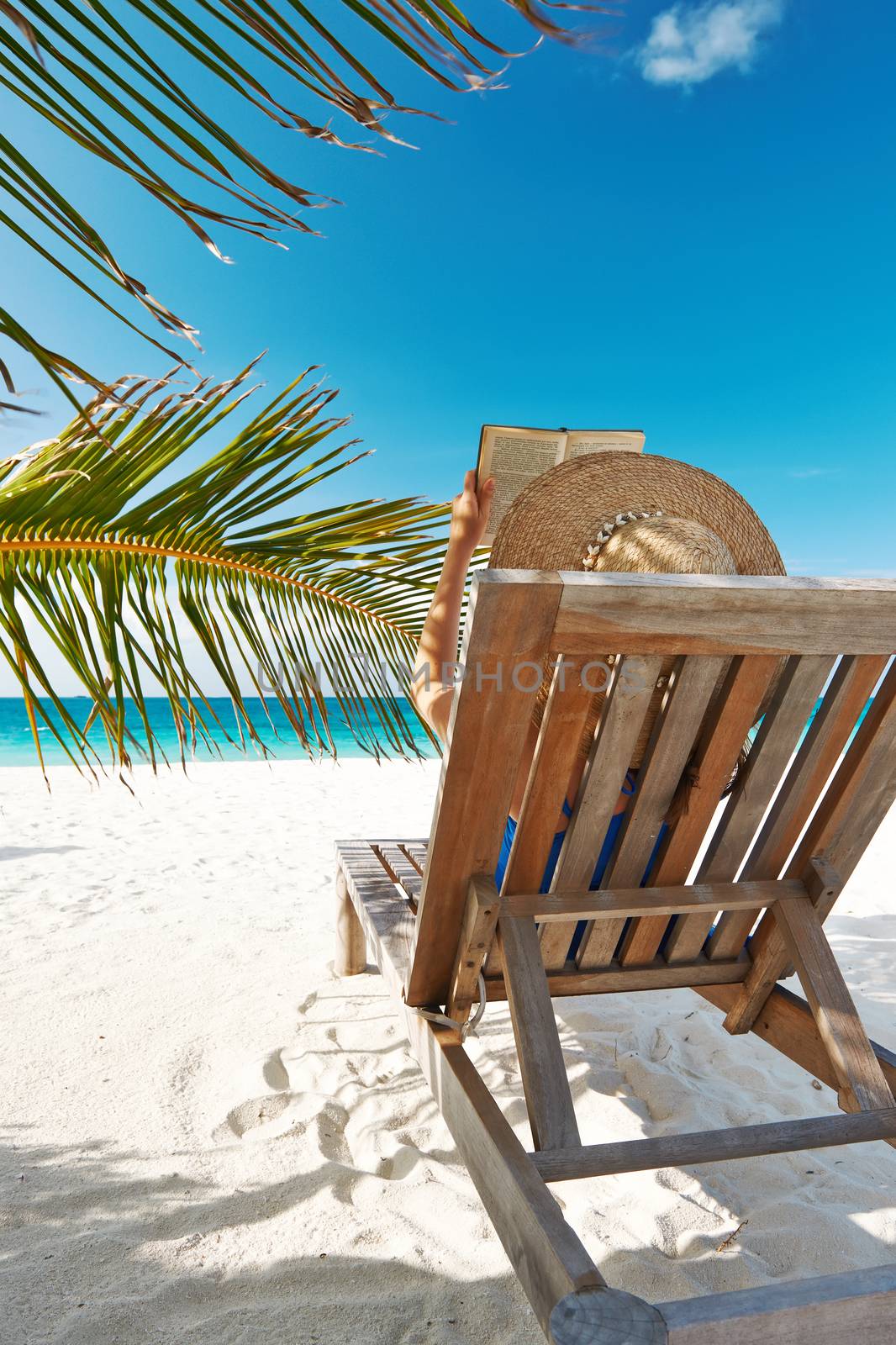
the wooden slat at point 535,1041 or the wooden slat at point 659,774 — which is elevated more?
the wooden slat at point 659,774

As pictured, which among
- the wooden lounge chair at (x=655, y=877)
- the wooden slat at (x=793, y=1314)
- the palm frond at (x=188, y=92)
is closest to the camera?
the palm frond at (x=188, y=92)

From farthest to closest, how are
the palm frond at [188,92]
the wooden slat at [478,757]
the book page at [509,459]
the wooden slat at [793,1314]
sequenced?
the book page at [509,459] → the wooden slat at [478,757] → the wooden slat at [793,1314] → the palm frond at [188,92]

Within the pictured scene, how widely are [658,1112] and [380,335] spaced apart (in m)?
26.6

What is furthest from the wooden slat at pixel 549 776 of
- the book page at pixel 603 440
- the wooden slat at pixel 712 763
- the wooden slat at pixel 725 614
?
the book page at pixel 603 440

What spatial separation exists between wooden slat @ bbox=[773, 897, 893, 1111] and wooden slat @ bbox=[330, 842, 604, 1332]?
2.06 ft

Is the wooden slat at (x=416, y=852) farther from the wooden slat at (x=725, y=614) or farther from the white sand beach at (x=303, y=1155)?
the wooden slat at (x=725, y=614)

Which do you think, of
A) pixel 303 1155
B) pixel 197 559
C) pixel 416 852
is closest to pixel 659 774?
pixel 197 559

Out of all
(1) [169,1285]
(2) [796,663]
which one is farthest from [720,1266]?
(2) [796,663]

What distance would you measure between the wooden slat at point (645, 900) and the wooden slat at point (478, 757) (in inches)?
5.0

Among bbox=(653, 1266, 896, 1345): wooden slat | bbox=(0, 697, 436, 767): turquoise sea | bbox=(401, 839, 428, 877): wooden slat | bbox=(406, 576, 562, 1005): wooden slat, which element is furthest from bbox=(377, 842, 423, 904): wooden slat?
bbox=(0, 697, 436, 767): turquoise sea

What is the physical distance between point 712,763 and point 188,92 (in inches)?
46.6

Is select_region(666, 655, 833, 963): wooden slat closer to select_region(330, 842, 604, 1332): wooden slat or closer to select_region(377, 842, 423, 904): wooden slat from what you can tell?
select_region(330, 842, 604, 1332): wooden slat

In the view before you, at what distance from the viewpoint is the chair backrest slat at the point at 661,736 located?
3.58 ft

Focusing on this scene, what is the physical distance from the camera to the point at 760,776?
55.7 inches
